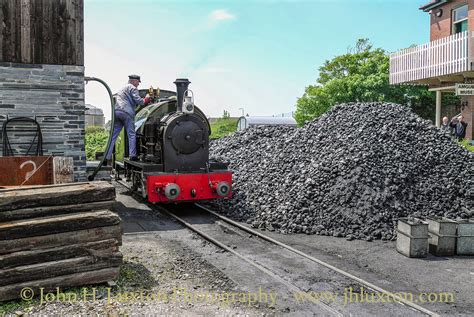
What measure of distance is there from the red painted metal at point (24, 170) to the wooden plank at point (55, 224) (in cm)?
231

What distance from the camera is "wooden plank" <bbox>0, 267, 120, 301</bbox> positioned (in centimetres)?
473

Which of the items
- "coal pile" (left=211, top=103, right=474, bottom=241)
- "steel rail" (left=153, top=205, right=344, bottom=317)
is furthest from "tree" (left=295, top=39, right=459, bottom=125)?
"steel rail" (left=153, top=205, right=344, bottom=317)

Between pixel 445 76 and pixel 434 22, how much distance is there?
14.8 feet

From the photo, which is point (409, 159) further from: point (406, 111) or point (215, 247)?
point (215, 247)

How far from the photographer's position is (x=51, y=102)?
8734mm

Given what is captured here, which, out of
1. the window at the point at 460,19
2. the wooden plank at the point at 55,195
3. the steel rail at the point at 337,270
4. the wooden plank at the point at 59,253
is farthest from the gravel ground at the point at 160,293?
the window at the point at 460,19

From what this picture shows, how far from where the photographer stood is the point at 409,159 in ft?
30.5

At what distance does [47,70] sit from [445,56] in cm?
1621

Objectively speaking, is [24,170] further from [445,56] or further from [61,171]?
[445,56]

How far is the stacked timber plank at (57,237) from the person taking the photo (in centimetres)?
480

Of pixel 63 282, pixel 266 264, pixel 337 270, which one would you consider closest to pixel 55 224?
pixel 63 282

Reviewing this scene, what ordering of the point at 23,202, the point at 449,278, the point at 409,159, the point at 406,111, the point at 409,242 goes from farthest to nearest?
the point at 406,111 → the point at 409,159 → the point at 409,242 → the point at 449,278 → the point at 23,202

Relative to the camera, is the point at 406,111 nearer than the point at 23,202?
No

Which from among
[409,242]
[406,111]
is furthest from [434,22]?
[409,242]
